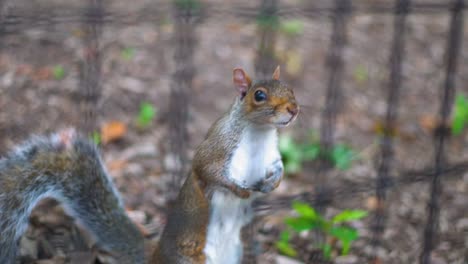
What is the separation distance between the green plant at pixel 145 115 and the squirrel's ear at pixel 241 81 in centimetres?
156

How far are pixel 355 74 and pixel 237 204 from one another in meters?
2.35

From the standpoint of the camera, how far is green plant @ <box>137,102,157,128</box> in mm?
3232

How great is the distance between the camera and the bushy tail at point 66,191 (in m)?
1.66

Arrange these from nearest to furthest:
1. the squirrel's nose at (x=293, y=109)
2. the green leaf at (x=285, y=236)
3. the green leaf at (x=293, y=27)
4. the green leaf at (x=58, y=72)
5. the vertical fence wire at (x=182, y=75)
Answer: the squirrel's nose at (x=293, y=109), the vertical fence wire at (x=182, y=75), the green leaf at (x=285, y=236), the green leaf at (x=58, y=72), the green leaf at (x=293, y=27)

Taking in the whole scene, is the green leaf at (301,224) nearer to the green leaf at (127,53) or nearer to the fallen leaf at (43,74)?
the fallen leaf at (43,74)

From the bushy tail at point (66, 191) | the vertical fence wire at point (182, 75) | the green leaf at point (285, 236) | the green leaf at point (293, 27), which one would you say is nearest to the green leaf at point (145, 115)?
the vertical fence wire at point (182, 75)

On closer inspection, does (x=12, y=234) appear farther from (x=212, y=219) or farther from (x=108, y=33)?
(x=108, y=33)

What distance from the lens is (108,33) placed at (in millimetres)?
3855

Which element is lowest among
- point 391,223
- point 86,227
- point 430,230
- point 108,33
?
point 391,223

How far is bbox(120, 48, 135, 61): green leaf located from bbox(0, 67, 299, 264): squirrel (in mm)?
1899

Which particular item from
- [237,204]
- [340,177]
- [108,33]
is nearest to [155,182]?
[340,177]

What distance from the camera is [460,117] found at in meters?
3.34

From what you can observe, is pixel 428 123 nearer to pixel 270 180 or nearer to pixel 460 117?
pixel 460 117

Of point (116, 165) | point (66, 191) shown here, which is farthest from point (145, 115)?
point (66, 191)
